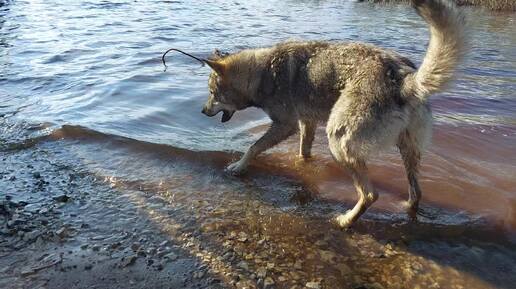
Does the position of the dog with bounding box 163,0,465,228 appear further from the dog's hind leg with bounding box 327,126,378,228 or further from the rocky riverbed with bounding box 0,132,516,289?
the rocky riverbed with bounding box 0,132,516,289

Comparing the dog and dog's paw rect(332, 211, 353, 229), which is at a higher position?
the dog

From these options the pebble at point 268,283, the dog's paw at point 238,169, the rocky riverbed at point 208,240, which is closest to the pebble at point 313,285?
the rocky riverbed at point 208,240

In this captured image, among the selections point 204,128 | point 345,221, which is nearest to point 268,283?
point 345,221

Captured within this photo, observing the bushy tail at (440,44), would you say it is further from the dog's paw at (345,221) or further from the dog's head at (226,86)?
the dog's head at (226,86)

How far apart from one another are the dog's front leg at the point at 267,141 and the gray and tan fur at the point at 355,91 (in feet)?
0.04

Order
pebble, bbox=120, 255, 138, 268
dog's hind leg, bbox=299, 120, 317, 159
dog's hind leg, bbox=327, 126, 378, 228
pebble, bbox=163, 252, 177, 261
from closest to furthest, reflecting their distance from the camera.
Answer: pebble, bbox=120, 255, 138, 268 < pebble, bbox=163, 252, 177, 261 < dog's hind leg, bbox=327, 126, 378, 228 < dog's hind leg, bbox=299, 120, 317, 159

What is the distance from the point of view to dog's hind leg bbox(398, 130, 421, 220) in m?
4.66

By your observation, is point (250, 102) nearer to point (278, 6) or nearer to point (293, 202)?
point (293, 202)

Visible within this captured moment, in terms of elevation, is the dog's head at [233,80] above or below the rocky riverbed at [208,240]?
above

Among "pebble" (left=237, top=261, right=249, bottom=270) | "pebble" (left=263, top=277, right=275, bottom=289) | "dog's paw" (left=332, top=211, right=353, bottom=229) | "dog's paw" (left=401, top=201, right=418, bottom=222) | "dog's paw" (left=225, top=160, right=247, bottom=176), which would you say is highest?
"pebble" (left=263, top=277, right=275, bottom=289)

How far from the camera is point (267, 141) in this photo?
593 cm

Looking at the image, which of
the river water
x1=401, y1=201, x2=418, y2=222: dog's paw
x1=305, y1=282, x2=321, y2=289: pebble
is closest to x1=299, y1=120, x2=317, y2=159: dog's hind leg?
the river water

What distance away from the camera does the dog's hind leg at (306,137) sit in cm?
618

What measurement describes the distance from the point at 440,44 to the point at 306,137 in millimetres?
2602
